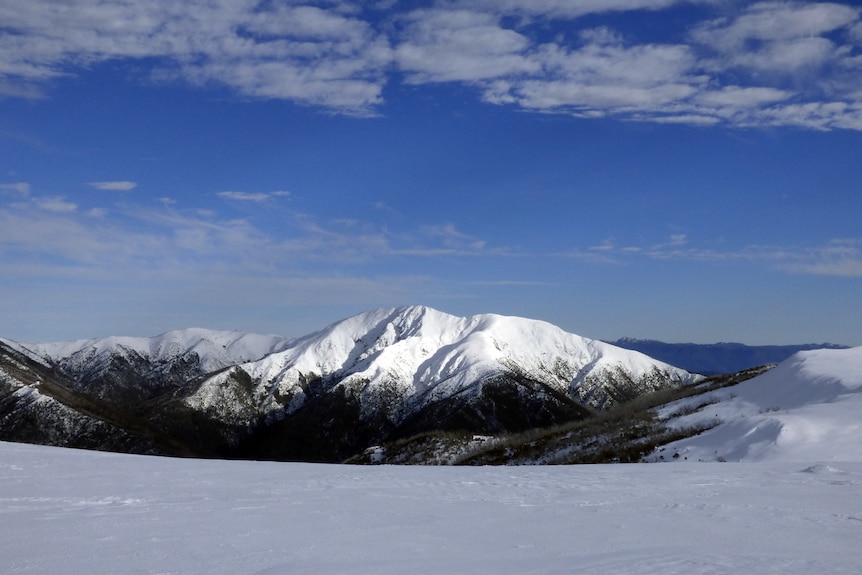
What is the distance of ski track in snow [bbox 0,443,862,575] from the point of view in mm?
9398

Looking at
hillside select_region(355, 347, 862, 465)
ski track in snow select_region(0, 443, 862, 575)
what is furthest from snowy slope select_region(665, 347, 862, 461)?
ski track in snow select_region(0, 443, 862, 575)

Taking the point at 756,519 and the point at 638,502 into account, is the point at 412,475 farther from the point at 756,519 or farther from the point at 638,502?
the point at 756,519

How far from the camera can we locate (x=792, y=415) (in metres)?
27.8

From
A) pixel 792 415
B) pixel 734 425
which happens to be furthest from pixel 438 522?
pixel 792 415

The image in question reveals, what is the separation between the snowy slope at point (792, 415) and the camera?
23.7 metres

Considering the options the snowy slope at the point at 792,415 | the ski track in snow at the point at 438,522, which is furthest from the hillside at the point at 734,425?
the ski track in snow at the point at 438,522

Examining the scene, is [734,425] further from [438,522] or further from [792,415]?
[438,522]

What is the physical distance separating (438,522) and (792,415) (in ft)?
69.2

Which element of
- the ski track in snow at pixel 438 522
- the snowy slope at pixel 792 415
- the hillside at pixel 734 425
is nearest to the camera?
the ski track in snow at pixel 438 522

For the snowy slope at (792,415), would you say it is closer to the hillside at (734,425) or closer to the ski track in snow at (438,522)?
the hillside at (734,425)

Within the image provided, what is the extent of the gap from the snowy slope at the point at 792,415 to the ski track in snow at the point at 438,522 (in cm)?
479

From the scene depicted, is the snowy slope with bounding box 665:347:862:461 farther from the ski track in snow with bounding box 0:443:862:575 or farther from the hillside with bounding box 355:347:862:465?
the ski track in snow with bounding box 0:443:862:575

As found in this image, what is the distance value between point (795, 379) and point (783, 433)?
46.1 ft

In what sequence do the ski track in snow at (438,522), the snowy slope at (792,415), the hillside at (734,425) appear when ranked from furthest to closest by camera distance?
the hillside at (734,425) < the snowy slope at (792,415) < the ski track in snow at (438,522)
